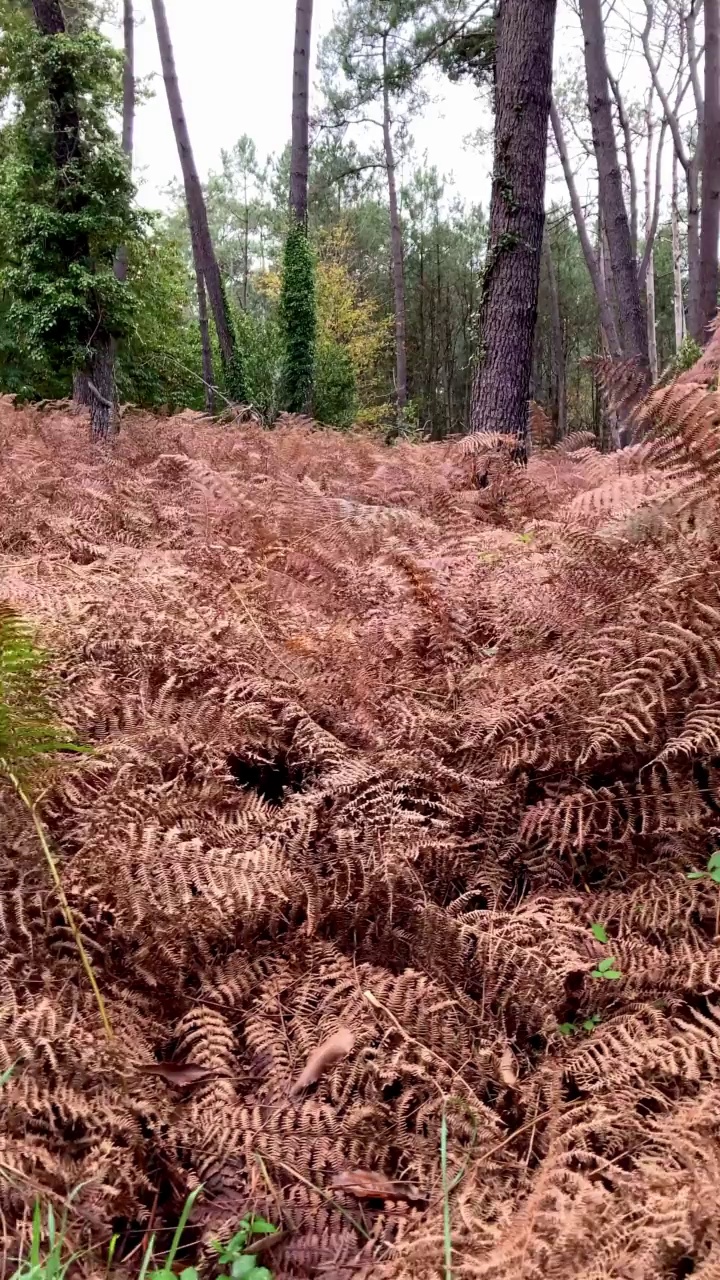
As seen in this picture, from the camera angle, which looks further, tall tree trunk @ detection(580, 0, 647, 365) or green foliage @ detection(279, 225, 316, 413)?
green foliage @ detection(279, 225, 316, 413)

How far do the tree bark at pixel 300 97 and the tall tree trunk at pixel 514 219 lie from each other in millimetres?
8781

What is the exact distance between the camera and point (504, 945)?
4.88ft

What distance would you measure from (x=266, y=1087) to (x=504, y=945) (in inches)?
19.9

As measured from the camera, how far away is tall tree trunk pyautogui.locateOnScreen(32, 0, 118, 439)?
274 inches

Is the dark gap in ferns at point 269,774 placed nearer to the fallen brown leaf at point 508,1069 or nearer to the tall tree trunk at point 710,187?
the fallen brown leaf at point 508,1069

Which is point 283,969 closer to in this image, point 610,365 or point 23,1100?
point 23,1100

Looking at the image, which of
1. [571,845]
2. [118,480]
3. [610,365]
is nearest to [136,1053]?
[571,845]

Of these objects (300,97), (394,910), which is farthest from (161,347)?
(394,910)

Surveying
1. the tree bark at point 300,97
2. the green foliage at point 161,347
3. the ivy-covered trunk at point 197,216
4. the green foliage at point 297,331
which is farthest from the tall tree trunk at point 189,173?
the tree bark at point 300,97

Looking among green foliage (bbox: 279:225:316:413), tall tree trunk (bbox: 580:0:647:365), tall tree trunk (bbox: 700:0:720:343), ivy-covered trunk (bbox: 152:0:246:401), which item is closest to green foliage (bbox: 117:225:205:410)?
ivy-covered trunk (bbox: 152:0:246:401)

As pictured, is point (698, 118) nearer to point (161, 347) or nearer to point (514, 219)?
point (161, 347)

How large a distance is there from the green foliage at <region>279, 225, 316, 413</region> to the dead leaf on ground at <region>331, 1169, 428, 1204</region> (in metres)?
13.4

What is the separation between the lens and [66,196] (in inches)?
281

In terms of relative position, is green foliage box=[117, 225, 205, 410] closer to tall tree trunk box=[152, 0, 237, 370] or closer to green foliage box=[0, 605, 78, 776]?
tall tree trunk box=[152, 0, 237, 370]
